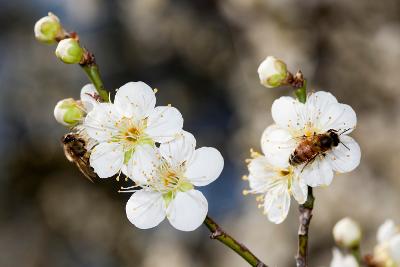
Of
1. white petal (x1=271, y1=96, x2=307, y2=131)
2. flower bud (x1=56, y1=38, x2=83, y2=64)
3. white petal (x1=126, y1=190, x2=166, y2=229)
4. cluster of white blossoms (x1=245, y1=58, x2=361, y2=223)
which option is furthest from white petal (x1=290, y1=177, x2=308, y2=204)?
flower bud (x1=56, y1=38, x2=83, y2=64)

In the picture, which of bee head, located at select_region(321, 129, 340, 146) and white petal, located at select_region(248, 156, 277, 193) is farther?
white petal, located at select_region(248, 156, 277, 193)

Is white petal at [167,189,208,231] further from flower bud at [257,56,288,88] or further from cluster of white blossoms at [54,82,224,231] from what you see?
A: flower bud at [257,56,288,88]

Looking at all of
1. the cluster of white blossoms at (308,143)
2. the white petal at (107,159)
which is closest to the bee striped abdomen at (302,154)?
the cluster of white blossoms at (308,143)

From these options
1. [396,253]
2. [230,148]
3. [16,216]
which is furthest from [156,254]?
[396,253]

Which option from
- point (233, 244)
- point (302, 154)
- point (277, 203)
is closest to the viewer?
point (233, 244)

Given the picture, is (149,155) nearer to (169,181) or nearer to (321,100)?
(169,181)

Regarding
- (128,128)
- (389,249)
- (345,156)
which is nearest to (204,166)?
(128,128)
